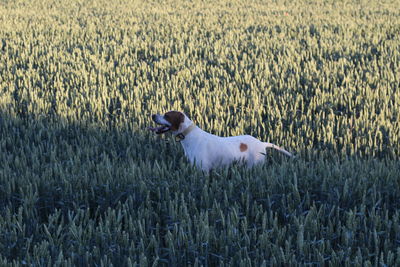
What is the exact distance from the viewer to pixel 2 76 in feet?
29.0

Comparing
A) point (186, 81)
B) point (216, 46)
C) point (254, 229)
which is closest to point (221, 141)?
point (254, 229)

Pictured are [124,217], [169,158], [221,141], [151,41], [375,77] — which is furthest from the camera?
[151,41]

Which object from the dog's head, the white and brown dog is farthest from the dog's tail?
the dog's head

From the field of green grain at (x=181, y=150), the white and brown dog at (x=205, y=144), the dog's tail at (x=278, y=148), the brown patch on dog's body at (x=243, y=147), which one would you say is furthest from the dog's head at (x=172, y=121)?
the dog's tail at (x=278, y=148)

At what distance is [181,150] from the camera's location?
5.55 meters

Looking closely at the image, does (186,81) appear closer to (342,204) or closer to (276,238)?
(342,204)

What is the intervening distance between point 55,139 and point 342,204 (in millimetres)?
3001

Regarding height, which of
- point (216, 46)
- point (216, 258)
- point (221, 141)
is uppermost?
point (216, 46)

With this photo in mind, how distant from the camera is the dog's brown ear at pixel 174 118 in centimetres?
475

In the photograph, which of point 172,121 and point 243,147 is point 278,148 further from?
point 172,121

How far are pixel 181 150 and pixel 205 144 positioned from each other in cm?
78

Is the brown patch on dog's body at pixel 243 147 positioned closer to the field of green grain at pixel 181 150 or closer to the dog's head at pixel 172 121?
the field of green grain at pixel 181 150

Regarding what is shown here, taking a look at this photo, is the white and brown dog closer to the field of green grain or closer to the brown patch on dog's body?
the brown patch on dog's body

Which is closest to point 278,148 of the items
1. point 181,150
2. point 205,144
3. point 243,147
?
point 243,147
